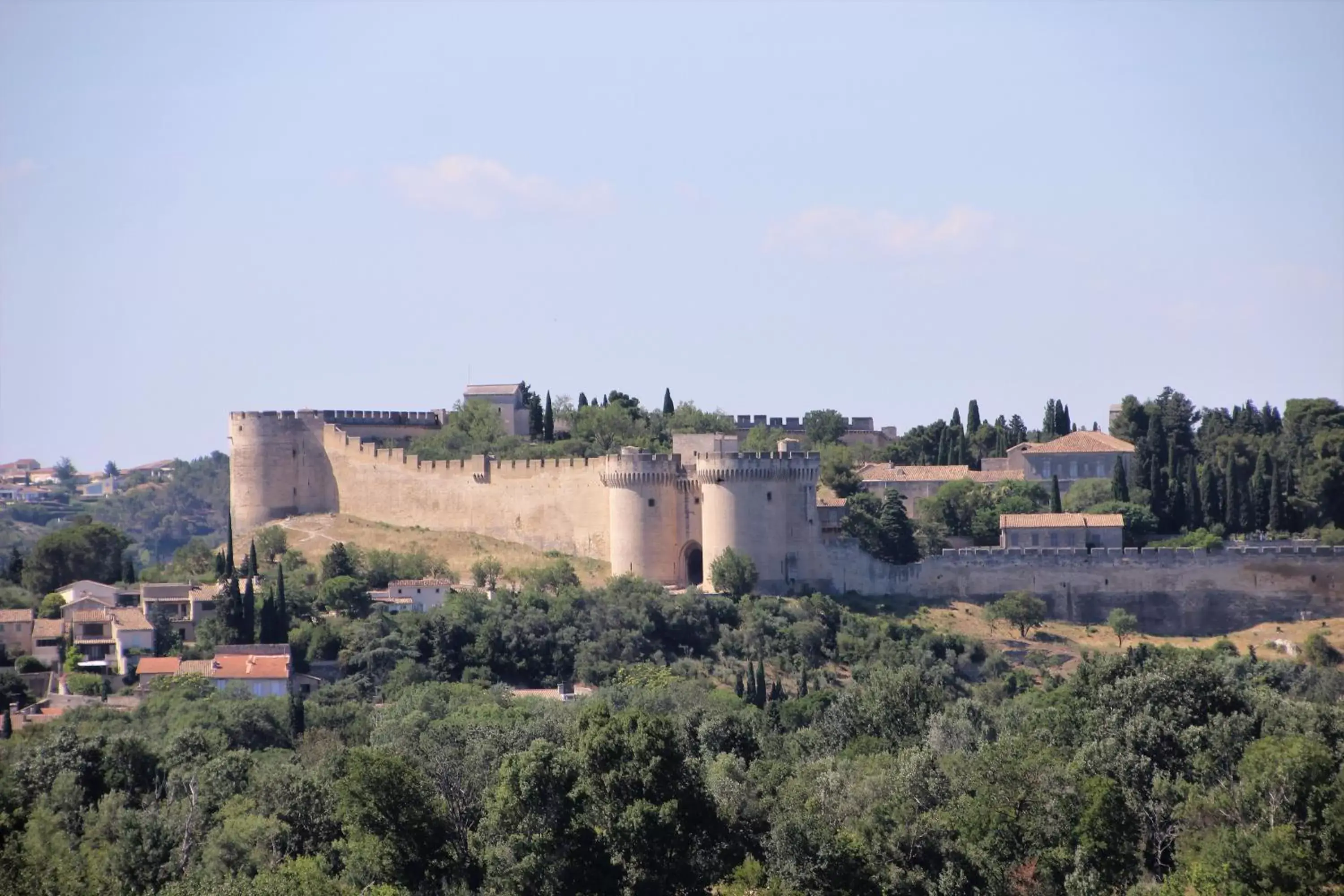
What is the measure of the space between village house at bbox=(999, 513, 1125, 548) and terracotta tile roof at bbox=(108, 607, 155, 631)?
22.8m

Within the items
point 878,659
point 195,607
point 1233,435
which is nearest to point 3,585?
point 195,607

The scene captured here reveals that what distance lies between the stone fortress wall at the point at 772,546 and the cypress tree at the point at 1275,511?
400 centimetres

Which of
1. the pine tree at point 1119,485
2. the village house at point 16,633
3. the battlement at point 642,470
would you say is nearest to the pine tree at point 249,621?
the village house at point 16,633

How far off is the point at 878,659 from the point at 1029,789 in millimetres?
17733

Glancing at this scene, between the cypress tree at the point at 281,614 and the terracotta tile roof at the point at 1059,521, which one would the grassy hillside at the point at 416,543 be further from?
the terracotta tile roof at the point at 1059,521

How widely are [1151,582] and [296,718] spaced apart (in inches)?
964

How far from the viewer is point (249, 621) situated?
195ft

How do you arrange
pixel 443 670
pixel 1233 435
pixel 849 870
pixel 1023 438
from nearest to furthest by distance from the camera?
pixel 849 870 → pixel 443 670 → pixel 1233 435 → pixel 1023 438

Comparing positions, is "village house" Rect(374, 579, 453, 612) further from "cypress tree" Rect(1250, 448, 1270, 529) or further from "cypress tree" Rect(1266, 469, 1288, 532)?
"cypress tree" Rect(1266, 469, 1288, 532)

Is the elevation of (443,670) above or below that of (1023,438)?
below

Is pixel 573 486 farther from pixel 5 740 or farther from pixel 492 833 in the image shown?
pixel 492 833

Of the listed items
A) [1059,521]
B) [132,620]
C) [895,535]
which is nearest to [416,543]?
[132,620]

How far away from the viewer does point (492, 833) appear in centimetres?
4009

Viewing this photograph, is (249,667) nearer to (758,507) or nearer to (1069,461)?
(758,507)
